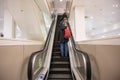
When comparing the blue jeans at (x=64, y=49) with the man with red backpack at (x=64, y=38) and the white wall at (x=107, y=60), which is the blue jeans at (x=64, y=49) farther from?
the white wall at (x=107, y=60)

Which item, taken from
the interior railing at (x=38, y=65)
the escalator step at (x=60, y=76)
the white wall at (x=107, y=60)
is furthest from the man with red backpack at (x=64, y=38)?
the white wall at (x=107, y=60)

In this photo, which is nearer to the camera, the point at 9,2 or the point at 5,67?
the point at 5,67

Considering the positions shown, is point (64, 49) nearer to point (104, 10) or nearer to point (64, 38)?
point (64, 38)

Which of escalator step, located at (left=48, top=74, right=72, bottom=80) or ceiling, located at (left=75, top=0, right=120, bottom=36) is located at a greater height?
ceiling, located at (left=75, top=0, right=120, bottom=36)

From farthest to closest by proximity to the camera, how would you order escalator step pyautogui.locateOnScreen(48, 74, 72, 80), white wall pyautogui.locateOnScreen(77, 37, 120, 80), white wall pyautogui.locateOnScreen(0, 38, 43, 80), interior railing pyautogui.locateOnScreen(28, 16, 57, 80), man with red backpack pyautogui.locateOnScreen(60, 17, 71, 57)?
man with red backpack pyautogui.locateOnScreen(60, 17, 71, 57) < escalator step pyautogui.locateOnScreen(48, 74, 72, 80) < white wall pyautogui.locateOnScreen(77, 37, 120, 80) < interior railing pyautogui.locateOnScreen(28, 16, 57, 80) < white wall pyautogui.locateOnScreen(0, 38, 43, 80)

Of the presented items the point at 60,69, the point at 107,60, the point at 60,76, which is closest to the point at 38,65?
the point at 60,76

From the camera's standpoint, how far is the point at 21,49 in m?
3.58

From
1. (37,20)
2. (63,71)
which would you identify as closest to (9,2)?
(37,20)

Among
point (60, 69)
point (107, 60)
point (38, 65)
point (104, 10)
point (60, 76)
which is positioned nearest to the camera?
point (107, 60)

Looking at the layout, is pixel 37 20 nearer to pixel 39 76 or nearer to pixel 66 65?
pixel 66 65

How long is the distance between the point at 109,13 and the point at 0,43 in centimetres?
1256

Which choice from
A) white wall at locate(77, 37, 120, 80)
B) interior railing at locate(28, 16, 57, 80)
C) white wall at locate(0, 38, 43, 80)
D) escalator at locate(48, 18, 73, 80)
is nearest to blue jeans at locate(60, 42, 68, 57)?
escalator at locate(48, 18, 73, 80)

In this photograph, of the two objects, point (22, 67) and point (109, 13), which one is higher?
point (109, 13)

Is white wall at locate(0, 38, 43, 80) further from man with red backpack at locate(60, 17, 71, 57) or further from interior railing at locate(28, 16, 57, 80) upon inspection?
man with red backpack at locate(60, 17, 71, 57)
